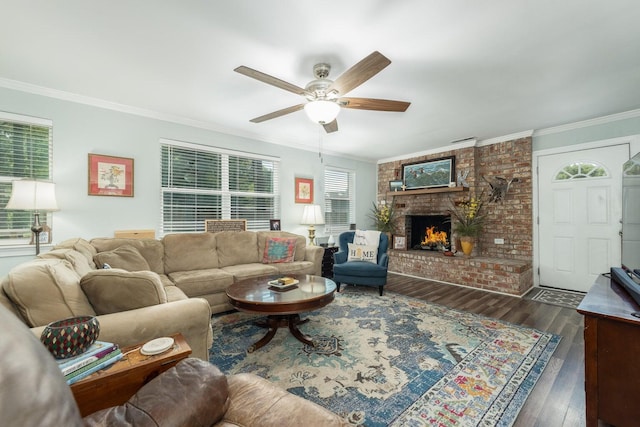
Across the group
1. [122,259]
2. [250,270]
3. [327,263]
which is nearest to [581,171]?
[327,263]

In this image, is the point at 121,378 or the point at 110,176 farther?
the point at 110,176

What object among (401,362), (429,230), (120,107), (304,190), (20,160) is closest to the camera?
(401,362)

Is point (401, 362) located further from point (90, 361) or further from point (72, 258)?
point (72, 258)

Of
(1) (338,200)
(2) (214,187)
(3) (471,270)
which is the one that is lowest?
(3) (471,270)

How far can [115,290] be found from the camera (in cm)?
143

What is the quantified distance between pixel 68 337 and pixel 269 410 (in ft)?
2.63

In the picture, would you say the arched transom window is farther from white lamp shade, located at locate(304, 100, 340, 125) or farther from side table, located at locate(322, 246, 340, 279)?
white lamp shade, located at locate(304, 100, 340, 125)

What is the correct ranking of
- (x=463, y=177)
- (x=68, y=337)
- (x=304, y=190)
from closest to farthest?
(x=68, y=337), (x=463, y=177), (x=304, y=190)

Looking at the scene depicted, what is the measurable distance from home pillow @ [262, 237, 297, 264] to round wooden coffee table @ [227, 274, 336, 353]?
3.49ft

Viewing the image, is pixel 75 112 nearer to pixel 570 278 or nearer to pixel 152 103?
pixel 152 103

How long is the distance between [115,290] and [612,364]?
2.58m

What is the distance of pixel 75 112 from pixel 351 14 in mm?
3204

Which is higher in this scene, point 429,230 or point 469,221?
point 469,221

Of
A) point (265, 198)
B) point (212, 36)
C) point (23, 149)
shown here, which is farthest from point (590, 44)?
point (23, 149)
